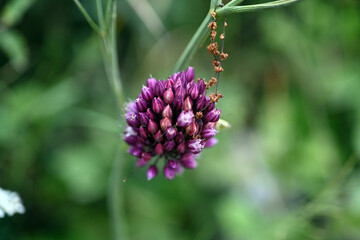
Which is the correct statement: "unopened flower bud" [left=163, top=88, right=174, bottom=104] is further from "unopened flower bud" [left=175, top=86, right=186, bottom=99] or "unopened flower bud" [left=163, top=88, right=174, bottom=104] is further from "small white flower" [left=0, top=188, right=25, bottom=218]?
"small white flower" [left=0, top=188, right=25, bottom=218]

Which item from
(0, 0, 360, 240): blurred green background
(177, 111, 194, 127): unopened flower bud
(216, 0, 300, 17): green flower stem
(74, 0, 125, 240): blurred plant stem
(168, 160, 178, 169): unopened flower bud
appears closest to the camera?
(216, 0, 300, 17): green flower stem

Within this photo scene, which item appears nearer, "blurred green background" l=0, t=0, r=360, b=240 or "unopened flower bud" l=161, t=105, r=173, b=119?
"unopened flower bud" l=161, t=105, r=173, b=119

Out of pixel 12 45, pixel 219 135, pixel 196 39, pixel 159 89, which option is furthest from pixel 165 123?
pixel 219 135

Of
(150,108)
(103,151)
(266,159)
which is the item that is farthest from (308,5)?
(150,108)

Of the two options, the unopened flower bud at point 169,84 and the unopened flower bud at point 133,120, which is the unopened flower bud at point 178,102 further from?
the unopened flower bud at point 133,120

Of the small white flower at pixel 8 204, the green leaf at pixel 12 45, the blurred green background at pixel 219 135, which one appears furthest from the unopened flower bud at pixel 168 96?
the green leaf at pixel 12 45

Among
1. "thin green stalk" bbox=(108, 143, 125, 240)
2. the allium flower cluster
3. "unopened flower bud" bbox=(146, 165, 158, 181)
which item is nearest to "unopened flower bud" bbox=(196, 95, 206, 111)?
the allium flower cluster

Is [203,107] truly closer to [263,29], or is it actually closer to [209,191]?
[209,191]
